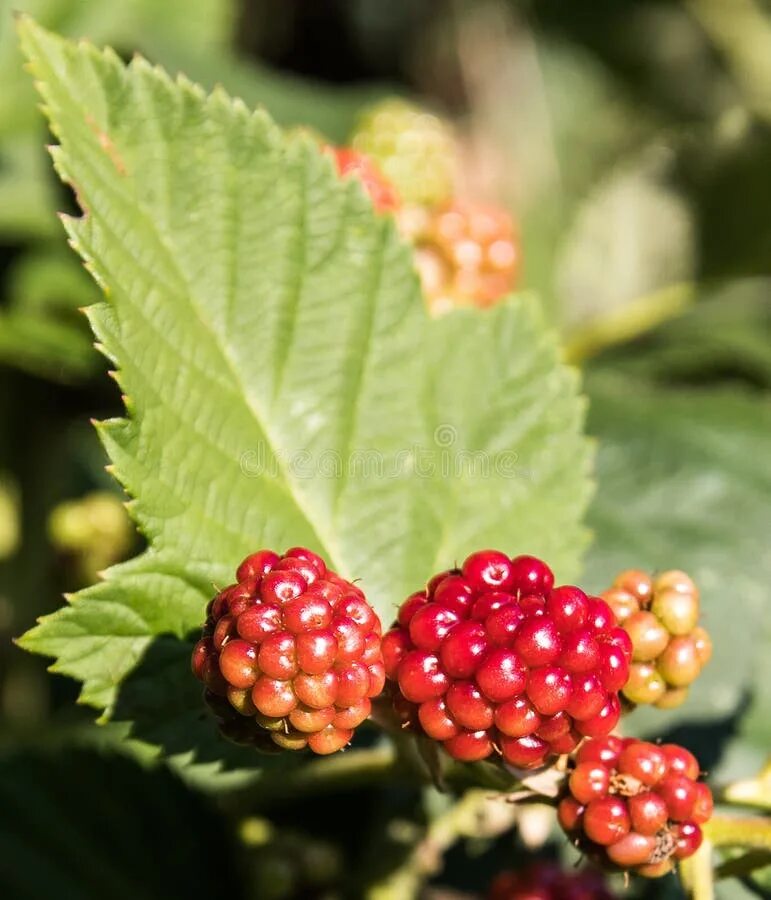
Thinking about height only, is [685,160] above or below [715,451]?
above

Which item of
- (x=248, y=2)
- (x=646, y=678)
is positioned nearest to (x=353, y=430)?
(x=646, y=678)

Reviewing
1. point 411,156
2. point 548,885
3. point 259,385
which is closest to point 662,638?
point 259,385

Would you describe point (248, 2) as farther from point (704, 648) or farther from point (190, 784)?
point (704, 648)

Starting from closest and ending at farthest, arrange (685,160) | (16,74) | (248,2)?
(685,160) → (16,74) → (248,2)

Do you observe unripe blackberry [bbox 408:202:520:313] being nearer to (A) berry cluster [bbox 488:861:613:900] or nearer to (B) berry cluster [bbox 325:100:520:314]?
(B) berry cluster [bbox 325:100:520:314]

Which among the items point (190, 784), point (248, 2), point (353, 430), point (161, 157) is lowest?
point (190, 784)

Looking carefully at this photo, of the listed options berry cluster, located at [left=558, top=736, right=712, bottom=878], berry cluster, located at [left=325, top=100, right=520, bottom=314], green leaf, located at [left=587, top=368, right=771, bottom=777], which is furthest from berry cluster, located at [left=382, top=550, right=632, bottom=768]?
berry cluster, located at [left=325, top=100, right=520, bottom=314]

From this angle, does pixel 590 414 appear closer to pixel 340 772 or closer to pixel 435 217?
pixel 435 217

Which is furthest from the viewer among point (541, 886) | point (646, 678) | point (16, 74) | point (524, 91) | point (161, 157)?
point (524, 91)
